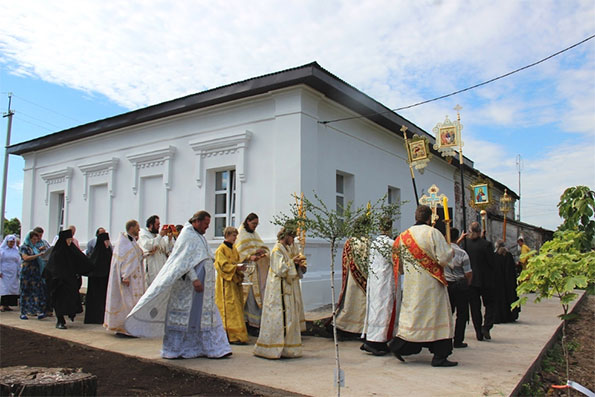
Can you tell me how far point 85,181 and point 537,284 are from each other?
528 inches

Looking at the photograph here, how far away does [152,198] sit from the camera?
12953 mm

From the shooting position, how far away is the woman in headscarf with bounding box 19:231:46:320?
983 cm

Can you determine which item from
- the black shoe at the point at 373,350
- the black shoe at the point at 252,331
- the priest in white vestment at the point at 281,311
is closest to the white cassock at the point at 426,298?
the black shoe at the point at 373,350

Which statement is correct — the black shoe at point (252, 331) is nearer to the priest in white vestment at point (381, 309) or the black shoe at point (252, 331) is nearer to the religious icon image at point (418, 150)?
the priest in white vestment at point (381, 309)

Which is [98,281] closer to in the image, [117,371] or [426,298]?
[117,371]

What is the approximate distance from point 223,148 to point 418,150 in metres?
4.41

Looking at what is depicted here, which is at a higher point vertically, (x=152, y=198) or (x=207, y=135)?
(x=207, y=135)

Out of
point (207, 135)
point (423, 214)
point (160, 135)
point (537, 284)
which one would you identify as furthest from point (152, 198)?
point (537, 284)

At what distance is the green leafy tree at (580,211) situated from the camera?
588 centimetres

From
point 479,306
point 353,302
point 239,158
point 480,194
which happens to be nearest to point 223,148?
point 239,158

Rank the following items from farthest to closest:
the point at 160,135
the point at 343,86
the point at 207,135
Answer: the point at 160,135 < the point at 207,135 < the point at 343,86

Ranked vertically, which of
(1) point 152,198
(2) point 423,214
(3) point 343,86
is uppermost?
(3) point 343,86

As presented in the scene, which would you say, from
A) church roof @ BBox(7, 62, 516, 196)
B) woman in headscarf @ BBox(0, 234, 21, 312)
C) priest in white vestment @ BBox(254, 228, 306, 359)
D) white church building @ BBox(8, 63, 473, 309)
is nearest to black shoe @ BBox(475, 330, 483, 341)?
priest in white vestment @ BBox(254, 228, 306, 359)

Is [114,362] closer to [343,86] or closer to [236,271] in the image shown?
[236,271]
